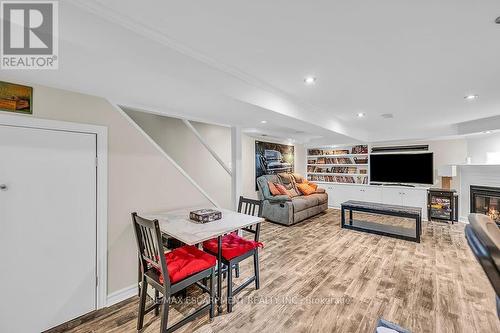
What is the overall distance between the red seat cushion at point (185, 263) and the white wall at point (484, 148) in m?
5.89

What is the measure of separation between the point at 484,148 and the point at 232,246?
5.81 m

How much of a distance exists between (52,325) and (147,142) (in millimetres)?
1816

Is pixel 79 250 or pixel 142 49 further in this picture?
pixel 79 250

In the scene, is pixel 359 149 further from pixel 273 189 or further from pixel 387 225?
pixel 273 189

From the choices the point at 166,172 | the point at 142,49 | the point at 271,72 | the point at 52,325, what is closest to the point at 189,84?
the point at 142,49

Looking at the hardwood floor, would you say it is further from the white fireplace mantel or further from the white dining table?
the white fireplace mantel

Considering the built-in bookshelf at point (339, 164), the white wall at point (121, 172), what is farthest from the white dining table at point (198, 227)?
the built-in bookshelf at point (339, 164)

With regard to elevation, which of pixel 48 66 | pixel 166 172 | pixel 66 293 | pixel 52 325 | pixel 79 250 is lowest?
pixel 52 325

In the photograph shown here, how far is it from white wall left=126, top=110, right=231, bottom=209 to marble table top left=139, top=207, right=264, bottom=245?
1418 mm

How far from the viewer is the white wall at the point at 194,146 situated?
11.2ft

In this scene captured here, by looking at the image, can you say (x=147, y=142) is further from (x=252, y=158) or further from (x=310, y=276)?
(x=252, y=158)

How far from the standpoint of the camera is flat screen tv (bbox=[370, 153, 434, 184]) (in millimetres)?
5387

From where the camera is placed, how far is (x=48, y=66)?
1453 millimetres

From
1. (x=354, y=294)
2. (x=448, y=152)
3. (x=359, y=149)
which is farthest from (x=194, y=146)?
(x=448, y=152)
